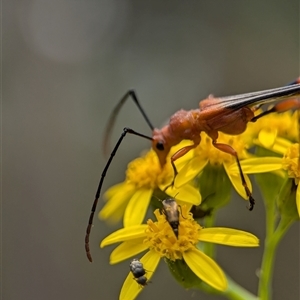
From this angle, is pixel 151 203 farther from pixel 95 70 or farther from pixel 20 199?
pixel 95 70

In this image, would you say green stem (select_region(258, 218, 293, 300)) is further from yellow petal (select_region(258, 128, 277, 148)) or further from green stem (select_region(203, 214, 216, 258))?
yellow petal (select_region(258, 128, 277, 148))

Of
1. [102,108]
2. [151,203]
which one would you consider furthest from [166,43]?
[151,203]

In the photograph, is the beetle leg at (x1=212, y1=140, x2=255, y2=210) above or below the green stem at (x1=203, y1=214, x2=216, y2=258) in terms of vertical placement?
above

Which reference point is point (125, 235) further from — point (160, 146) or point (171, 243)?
point (160, 146)

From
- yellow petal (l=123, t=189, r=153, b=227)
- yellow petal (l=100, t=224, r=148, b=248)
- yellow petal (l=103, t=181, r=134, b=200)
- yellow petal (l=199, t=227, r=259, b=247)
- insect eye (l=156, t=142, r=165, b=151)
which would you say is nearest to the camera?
yellow petal (l=199, t=227, r=259, b=247)

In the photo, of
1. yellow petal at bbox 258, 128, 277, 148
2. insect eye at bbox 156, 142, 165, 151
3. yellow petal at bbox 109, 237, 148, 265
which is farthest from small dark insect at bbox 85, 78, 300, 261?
yellow petal at bbox 109, 237, 148, 265

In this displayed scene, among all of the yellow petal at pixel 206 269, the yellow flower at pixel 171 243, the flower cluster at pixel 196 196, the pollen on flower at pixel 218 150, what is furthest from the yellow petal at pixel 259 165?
the yellow petal at pixel 206 269

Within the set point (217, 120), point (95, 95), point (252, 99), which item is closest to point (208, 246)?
point (217, 120)
